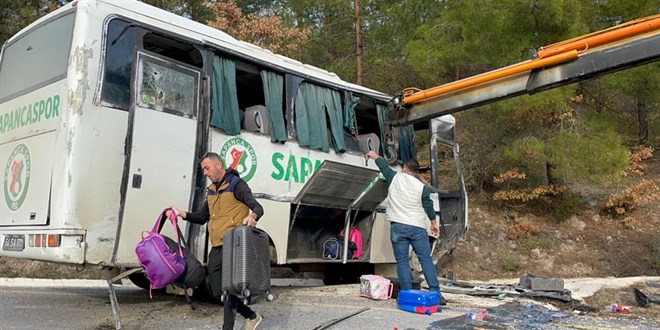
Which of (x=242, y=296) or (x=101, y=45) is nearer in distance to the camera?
(x=242, y=296)

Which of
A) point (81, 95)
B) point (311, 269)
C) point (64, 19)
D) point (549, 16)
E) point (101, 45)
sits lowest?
point (311, 269)

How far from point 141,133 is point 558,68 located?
4849mm

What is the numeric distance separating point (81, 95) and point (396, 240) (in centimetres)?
382

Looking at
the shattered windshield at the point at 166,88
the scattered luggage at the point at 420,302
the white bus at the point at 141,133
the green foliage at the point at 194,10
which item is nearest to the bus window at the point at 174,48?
the white bus at the point at 141,133

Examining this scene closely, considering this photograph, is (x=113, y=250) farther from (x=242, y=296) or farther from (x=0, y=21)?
(x=0, y=21)

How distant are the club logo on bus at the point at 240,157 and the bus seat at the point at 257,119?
31 cm

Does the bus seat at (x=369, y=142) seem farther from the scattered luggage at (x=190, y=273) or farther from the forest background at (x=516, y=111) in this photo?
the scattered luggage at (x=190, y=273)

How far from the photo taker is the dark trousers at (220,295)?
4352mm

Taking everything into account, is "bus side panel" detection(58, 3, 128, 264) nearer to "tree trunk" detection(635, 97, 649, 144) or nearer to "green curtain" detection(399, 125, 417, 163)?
"green curtain" detection(399, 125, 417, 163)

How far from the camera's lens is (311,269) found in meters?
9.06

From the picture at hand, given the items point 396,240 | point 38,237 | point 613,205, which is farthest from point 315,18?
point 38,237

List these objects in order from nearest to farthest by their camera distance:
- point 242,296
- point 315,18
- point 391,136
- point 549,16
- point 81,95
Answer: point 242,296, point 81,95, point 391,136, point 549,16, point 315,18

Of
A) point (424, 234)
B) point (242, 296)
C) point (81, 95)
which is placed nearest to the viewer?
point (242, 296)

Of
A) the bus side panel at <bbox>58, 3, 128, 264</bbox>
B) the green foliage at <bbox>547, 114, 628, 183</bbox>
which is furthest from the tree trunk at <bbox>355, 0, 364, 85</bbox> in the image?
the bus side panel at <bbox>58, 3, 128, 264</bbox>
